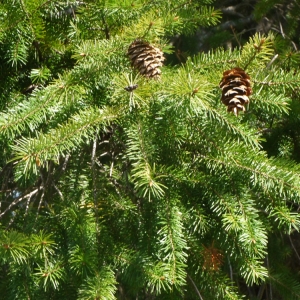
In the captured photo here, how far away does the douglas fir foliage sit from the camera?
116 cm

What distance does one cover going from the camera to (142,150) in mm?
1170

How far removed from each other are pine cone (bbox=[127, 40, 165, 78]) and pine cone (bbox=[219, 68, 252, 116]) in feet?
0.54

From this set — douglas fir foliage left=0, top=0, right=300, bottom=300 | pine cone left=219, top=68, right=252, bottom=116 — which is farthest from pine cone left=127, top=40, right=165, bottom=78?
pine cone left=219, top=68, right=252, bottom=116

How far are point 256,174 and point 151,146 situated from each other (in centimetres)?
26

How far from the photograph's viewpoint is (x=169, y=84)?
3.70 feet

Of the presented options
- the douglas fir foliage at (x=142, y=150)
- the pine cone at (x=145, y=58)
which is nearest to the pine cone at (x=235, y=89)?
the douglas fir foliage at (x=142, y=150)

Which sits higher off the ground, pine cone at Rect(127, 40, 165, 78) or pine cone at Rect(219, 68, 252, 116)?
pine cone at Rect(127, 40, 165, 78)

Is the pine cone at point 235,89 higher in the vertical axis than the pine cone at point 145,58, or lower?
lower

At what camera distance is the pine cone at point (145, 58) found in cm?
119

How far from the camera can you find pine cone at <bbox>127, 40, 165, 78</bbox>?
1191 mm

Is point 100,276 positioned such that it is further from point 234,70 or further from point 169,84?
point 234,70

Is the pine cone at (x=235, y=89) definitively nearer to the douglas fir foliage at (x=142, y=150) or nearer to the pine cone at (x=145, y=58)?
the douglas fir foliage at (x=142, y=150)

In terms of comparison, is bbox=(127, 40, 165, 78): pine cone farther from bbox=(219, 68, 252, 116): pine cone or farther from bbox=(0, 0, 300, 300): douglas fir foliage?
bbox=(219, 68, 252, 116): pine cone

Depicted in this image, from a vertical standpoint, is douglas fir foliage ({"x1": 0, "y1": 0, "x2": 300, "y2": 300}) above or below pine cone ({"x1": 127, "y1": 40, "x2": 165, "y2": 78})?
below
